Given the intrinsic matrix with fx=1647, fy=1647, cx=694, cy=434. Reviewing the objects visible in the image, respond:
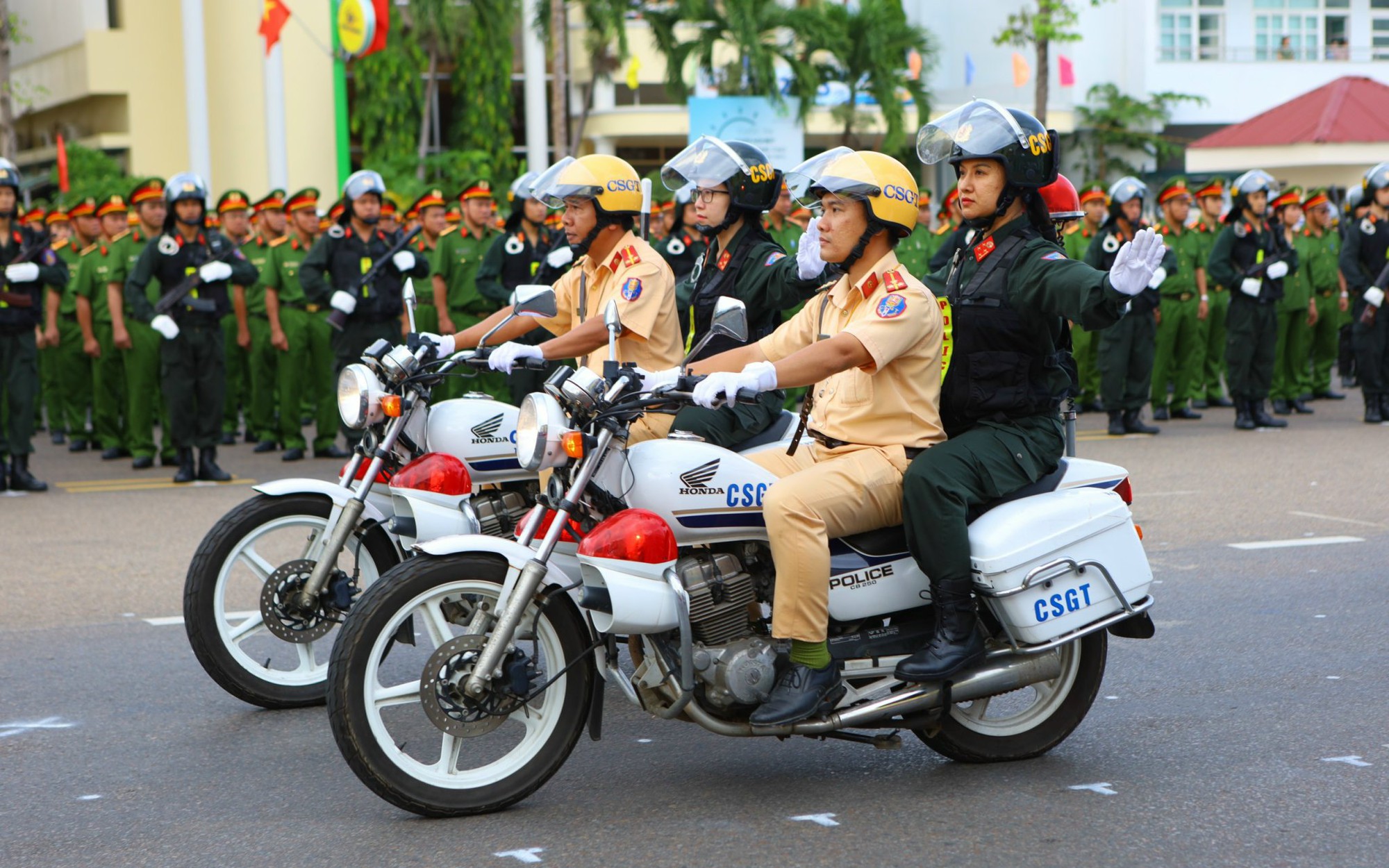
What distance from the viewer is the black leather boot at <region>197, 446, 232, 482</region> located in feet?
40.8

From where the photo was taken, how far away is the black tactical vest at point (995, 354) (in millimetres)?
5039

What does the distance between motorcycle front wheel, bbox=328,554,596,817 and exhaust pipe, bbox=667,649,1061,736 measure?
34 cm

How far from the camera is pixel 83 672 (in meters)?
6.51

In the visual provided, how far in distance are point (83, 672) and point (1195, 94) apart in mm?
42098

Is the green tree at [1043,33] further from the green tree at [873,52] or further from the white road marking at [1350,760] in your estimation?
the white road marking at [1350,760]

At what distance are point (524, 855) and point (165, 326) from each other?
885 centimetres

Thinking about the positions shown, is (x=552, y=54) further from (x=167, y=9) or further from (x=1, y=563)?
(x=1, y=563)

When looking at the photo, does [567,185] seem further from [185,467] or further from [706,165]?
[185,467]

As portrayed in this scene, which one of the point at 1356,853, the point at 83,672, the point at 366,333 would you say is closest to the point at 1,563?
the point at 83,672

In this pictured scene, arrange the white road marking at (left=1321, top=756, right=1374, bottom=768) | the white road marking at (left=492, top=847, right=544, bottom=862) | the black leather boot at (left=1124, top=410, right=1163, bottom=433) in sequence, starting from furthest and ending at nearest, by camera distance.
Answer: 1. the black leather boot at (left=1124, top=410, right=1163, bottom=433)
2. the white road marking at (left=1321, top=756, right=1374, bottom=768)
3. the white road marking at (left=492, top=847, right=544, bottom=862)

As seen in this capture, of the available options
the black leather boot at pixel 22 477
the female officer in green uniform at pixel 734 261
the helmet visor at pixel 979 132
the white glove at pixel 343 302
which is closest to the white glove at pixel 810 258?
the female officer in green uniform at pixel 734 261

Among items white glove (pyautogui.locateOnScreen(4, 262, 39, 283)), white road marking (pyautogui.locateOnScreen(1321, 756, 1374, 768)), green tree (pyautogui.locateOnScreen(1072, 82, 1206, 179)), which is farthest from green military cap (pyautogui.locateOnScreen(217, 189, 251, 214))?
green tree (pyautogui.locateOnScreen(1072, 82, 1206, 179))

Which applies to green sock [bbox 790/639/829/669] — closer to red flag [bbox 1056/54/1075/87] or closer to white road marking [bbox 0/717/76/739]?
white road marking [bbox 0/717/76/739]

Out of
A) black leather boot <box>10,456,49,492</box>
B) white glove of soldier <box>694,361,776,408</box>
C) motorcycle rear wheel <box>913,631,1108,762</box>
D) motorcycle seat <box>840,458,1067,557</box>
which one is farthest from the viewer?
black leather boot <box>10,456,49,492</box>
